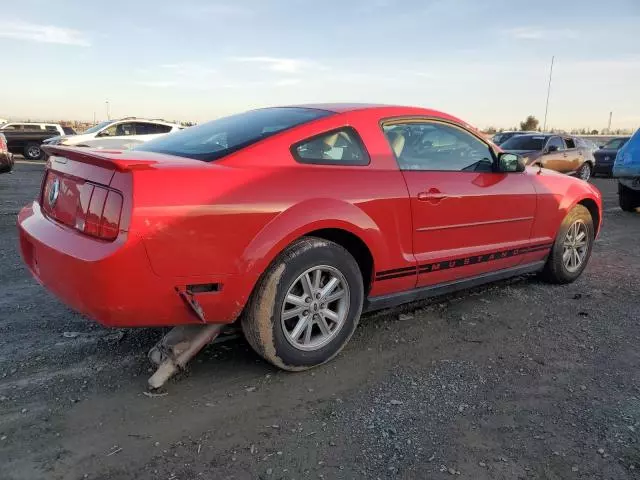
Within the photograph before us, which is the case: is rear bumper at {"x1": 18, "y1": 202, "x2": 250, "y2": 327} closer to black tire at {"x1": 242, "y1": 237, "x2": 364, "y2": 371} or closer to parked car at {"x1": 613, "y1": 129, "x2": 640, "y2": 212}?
black tire at {"x1": 242, "y1": 237, "x2": 364, "y2": 371}

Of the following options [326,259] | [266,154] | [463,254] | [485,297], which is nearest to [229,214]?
[266,154]

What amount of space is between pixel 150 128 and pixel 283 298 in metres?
14.9

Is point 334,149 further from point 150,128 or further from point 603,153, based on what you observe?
point 603,153

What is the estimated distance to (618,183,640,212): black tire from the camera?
9922mm

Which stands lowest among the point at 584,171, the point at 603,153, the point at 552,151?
the point at 584,171

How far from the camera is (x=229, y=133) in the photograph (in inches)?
132

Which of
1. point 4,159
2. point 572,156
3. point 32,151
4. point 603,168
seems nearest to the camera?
point 4,159

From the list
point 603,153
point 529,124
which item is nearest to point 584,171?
point 603,153

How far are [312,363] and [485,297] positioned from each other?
206cm

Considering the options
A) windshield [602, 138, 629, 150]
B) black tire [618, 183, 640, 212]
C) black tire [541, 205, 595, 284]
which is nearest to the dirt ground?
black tire [541, 205, 595, 284]

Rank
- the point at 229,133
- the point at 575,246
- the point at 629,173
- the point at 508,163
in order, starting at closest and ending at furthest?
the point at 229,133
the point at 508,163
the point at 575,246
the point at 629,173

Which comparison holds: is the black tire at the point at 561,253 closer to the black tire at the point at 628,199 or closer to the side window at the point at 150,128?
Result: the black tire at the point at 628,199

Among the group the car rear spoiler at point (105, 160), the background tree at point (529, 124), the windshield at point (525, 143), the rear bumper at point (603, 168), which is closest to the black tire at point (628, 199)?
the windshield at point (525, 143)

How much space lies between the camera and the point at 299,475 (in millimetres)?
2203
